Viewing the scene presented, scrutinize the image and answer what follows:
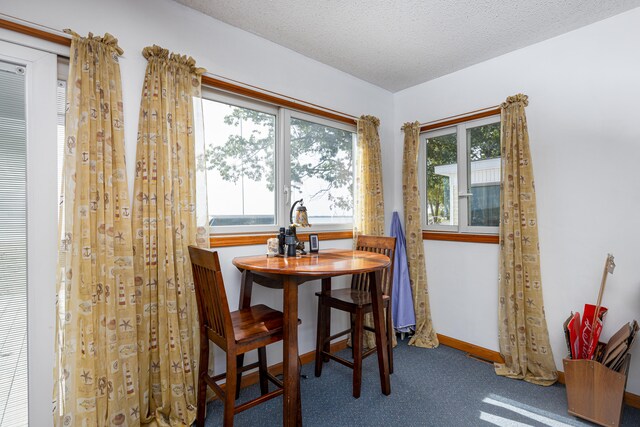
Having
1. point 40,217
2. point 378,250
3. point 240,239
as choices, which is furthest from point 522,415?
point 40,217

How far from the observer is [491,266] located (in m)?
2.71

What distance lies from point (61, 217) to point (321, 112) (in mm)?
2015

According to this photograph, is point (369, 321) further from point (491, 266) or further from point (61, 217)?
point (61, 217)

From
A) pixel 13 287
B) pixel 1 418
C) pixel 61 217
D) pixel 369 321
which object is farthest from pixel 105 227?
pixel 369 321

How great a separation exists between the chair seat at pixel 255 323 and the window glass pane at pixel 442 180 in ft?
6.65

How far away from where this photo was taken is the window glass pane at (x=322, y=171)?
269 centimetres

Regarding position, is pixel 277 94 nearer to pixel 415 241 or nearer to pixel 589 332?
pixel 415 241

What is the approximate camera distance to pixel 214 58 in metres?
2.14

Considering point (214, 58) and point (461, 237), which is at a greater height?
point (214, 58)

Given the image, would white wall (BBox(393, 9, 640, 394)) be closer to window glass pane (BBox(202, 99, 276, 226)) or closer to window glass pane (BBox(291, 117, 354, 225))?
window glass pane (BBox(291, 117, 354, 225))

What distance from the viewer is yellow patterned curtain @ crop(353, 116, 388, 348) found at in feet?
9.77

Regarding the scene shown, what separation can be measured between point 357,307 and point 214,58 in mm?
1994

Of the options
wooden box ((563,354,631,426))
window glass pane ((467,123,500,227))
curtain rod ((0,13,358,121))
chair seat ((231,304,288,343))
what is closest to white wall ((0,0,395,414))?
curtain rod ((0,13,358,121))

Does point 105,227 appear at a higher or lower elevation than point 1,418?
higher
